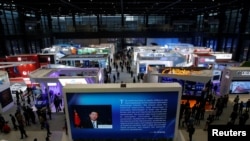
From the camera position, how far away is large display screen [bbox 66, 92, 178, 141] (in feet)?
13.6

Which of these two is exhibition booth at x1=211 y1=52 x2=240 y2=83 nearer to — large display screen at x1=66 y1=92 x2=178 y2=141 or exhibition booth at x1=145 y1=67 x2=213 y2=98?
exhibition booth at x1=145 y1=67 x2=213 y2=98

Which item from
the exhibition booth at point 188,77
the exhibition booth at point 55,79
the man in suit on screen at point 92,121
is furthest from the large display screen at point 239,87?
the man in suit on screen at point 92,121

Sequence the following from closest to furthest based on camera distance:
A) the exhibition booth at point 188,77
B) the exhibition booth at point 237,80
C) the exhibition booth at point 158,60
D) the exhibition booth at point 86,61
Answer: the exhibition booth at point 188,77, the exhibition booth at point 237,80, the exhibition booth at point 158,60, the exhibition booth at point 86,61

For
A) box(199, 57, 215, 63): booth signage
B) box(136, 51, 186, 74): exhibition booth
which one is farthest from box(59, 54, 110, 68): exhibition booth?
box(199, 57, 215, 63): booth signage

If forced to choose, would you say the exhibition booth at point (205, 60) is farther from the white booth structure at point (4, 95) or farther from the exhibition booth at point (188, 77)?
the white booth structure at point (4, 95)

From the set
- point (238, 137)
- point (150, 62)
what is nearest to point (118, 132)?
point (238, 137)

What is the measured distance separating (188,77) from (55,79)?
799 cm

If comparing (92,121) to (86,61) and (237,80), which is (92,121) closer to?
(237,80)

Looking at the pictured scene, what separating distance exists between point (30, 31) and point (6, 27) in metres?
4.40

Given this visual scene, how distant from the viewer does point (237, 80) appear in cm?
1219

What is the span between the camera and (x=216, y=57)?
16.8m

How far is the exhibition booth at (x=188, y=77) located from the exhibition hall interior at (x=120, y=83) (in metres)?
0.06

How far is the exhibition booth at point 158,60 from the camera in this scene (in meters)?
16.4

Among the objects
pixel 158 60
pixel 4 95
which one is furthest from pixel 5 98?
pixel 158 60
